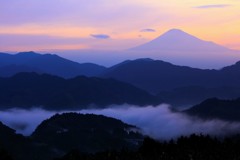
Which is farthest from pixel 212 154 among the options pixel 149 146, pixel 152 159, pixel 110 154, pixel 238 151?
pixel 110 154

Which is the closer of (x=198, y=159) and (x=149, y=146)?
(x=198, y=159)

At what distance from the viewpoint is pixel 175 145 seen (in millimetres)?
95750

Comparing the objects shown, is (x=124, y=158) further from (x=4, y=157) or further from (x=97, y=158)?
(x=4, y=157)

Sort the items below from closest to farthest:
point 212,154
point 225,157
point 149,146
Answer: point 225,157, point 212,154, point 149,146

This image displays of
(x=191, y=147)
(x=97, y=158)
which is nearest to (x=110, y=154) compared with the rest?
(x=97, y=158)

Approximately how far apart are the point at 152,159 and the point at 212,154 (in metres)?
10.9

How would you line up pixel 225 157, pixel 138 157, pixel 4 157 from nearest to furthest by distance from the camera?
pixel 225 157
pixel 138 157
pixel 4 157

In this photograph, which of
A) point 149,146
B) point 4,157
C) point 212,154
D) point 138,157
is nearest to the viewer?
point 212,154

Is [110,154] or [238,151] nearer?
[238,151]

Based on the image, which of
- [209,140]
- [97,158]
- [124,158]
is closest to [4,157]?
[97,158]

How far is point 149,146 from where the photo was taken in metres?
96.6

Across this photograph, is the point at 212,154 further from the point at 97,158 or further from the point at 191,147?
the point at 97,158

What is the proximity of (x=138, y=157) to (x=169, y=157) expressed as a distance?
8621 millimetres

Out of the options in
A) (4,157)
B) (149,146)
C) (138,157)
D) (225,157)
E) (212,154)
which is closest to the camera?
(225,157)
